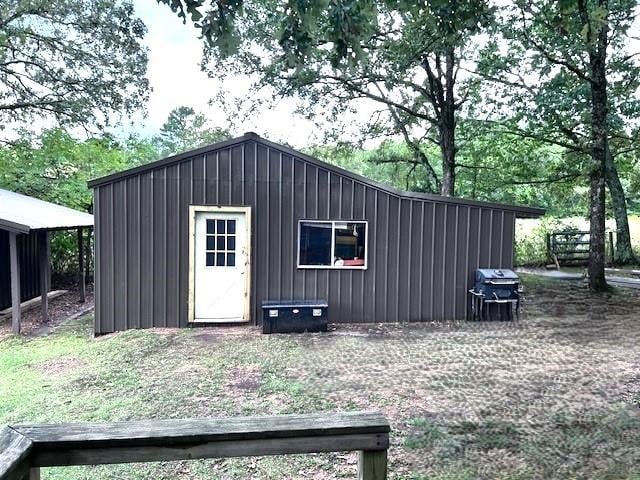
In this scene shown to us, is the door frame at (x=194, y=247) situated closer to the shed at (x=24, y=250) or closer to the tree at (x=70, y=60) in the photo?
the shed at (x=24, y=250)

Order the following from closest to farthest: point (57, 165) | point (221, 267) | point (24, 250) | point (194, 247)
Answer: point (194, 247) → point (221, 267) → point (24, 250) → point (57, 165)

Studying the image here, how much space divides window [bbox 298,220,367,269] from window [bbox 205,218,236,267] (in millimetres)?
1092

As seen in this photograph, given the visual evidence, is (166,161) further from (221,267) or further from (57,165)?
(57,165)

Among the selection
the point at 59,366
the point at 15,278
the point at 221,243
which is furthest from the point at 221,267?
the point at 15,278

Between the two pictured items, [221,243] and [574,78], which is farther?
[574,78]

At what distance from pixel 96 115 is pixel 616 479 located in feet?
46.4

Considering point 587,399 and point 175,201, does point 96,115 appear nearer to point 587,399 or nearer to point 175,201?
point 175,201

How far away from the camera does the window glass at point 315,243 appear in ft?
25.9

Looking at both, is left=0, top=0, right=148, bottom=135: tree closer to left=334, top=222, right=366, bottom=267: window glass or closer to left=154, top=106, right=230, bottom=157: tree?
left=334, top=222, right=366, bottom=267: window glass

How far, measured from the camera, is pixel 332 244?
7.96 m

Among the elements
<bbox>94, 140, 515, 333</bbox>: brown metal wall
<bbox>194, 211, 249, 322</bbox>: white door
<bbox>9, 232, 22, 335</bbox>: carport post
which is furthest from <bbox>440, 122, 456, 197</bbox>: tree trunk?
<bbox>9, 232, 22, 335</bbox>: carport post

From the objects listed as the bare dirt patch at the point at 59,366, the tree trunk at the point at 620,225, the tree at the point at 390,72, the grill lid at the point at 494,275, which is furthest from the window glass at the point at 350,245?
the tree trunk at the point at 620,225

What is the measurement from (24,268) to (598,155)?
40.5 ft

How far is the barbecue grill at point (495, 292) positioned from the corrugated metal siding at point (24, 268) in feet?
28.7
